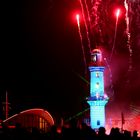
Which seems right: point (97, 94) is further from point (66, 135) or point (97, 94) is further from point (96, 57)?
point (66, 135)

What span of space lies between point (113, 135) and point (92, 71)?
50606mm

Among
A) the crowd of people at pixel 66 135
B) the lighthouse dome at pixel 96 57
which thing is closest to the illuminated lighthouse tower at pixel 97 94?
the lighthouse dome at pixel 96 57

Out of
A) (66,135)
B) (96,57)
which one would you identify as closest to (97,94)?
(96,57)

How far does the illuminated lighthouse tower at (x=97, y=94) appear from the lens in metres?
60.9

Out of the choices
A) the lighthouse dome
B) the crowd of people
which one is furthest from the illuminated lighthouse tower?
the crowd of people

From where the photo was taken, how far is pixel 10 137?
11.1 m

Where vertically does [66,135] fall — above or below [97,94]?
below

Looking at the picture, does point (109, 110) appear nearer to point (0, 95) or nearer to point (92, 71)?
point (92, 71)

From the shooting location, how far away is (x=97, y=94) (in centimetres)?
6138

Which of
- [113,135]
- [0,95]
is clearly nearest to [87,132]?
[113,135]

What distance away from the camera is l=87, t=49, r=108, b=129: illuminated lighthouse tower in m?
60.9

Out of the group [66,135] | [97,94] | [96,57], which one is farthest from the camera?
[96,57]

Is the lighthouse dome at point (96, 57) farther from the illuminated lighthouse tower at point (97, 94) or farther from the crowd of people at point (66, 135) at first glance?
the crowd of people at point (66, 135)

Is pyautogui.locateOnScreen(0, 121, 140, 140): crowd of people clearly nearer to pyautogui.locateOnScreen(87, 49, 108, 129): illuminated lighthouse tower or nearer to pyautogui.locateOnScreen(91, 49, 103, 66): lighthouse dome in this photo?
pyautogui.locateOnScreen(87, 49, 108, 129): illuminated lighthouse tower
